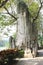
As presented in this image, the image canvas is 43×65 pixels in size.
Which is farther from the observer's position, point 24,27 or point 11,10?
point 11,10

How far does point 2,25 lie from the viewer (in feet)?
88.2

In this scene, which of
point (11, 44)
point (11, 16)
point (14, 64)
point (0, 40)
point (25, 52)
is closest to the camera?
point (14, 64)

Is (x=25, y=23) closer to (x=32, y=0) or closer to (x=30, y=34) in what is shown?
(x=30, y=34)


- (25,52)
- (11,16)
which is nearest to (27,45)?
(25,52)

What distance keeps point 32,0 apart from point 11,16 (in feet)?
11.9

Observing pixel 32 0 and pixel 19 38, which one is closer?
pixel 19 38

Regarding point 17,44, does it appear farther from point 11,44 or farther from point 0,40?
point 0,40

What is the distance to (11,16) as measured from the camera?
25219mm

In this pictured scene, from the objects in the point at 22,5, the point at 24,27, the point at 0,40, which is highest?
the point at 22,5

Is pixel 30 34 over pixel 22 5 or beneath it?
beneath

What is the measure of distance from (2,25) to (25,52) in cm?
1013

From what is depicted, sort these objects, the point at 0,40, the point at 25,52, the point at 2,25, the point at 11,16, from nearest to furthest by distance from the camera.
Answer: the point at 25,52 → the point at 11,16 → the point at 2,25 → the point at 0,40

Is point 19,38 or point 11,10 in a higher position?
point 11,10

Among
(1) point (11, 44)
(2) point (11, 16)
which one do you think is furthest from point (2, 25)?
(1) point (11, 44)
